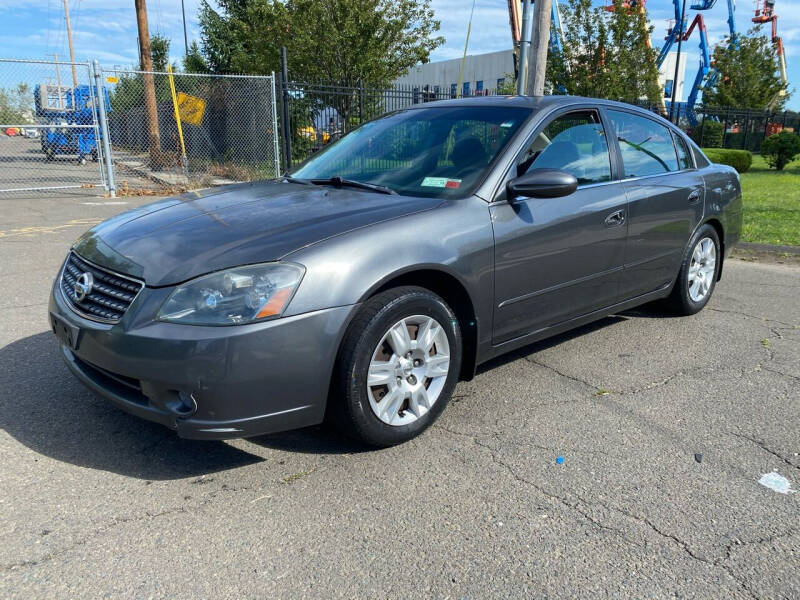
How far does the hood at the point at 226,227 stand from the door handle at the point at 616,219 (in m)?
1.30

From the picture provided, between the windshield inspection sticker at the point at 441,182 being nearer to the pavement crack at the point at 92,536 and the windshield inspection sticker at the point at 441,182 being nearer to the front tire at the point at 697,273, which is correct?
the pavement crack at the point at 92,536

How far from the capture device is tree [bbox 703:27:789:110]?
116ft

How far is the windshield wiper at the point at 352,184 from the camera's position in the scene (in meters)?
3.51

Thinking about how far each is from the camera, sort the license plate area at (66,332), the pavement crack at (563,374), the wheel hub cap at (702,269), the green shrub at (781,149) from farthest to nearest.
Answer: the green shrub at (781,149) < the wheel hub cap at (702,269) < the pavement crack at (563,374) < the license plate area at (66,332)

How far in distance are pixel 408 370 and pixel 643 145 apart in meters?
2.68

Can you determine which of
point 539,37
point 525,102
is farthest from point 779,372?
point 539,37

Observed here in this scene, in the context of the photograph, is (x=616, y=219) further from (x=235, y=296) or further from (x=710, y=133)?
(x=710, y=133)

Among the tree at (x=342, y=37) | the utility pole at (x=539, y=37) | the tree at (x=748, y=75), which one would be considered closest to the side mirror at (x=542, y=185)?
the utility pole at (x=539, y=37)

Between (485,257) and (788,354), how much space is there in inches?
99.7

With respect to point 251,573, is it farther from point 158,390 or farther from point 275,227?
point 275,227

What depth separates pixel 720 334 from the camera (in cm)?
482

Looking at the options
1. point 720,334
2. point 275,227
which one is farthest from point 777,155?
point 275,227

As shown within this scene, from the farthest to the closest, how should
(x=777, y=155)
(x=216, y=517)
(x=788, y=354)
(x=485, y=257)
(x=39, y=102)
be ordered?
(x=777, y=155) < (x=39, y=102) < (x=788, y=354) < (x=485, y=257) < (x=216, y=517)

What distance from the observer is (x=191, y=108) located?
15.6 meters
